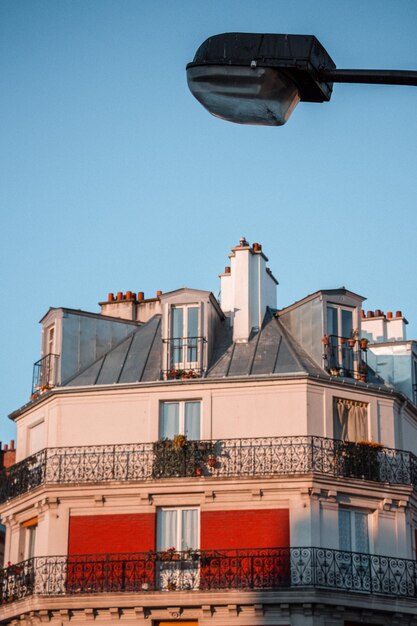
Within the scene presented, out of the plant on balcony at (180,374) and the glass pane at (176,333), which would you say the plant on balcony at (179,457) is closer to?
the plant on balcony at (180,374)

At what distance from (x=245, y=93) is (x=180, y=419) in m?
21.6

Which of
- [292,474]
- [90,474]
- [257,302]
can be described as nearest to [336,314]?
[257,302]

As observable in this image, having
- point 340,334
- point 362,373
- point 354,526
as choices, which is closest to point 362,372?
point 362,373

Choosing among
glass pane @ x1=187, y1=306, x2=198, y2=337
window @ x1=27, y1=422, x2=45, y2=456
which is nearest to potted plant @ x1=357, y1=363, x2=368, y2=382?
glass pane @ x1=187, y1=306, x2=198, y2=337

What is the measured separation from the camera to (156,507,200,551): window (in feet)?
90.7

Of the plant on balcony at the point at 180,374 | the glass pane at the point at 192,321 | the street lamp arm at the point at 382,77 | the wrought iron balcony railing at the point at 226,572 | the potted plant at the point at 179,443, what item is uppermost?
the glass pane at the point at 192,321

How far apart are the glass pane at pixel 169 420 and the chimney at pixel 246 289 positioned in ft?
8.98

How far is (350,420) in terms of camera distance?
28719mm

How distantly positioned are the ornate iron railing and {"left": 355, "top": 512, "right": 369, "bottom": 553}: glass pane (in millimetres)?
896

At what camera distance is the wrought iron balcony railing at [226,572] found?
26406 millimetres

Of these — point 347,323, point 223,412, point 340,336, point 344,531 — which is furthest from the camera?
point 347,323

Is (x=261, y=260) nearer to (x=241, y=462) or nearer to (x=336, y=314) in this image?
(x=336, y=314)

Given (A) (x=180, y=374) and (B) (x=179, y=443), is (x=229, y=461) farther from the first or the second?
(A) (x=180, y=374)

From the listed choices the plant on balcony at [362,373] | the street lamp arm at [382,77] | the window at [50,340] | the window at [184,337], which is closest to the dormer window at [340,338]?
the plant on balcony at [362,373]
